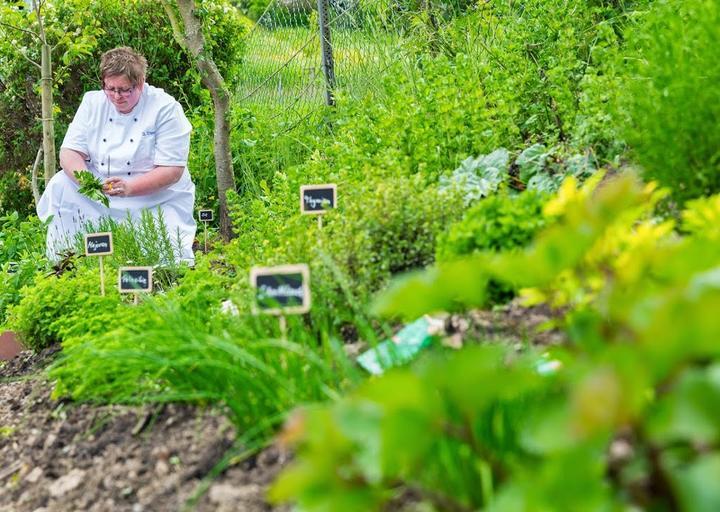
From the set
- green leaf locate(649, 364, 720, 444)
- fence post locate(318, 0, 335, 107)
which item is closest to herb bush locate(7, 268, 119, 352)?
green leaf locate(649, 364, 720, 444)

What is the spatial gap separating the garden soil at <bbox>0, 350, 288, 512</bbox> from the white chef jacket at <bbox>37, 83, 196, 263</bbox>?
2791 mm

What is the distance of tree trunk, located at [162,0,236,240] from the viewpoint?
573 centimetres

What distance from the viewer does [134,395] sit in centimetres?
279

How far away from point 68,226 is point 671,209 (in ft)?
13.0

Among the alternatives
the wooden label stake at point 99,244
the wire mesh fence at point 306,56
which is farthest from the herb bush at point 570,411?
the wire mesh fence at point 306,56

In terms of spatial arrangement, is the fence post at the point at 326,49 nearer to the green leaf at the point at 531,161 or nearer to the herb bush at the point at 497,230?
the green leaf at the point at 531,161

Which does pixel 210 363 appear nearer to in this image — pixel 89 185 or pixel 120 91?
pixel 89 185

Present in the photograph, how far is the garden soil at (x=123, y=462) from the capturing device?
6.76 feet

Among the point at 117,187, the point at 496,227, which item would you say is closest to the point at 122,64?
the point at 117,187

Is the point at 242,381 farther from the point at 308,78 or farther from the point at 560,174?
the point at 308,78

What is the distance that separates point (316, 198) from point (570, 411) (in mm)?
2165

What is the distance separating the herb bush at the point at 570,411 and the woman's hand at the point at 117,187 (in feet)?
Result: 13.8

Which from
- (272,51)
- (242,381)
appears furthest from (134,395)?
(272,51)

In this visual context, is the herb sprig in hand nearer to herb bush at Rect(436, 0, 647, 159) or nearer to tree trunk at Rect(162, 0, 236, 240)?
tree trunk at Rect(162, 0, 236, 240)
